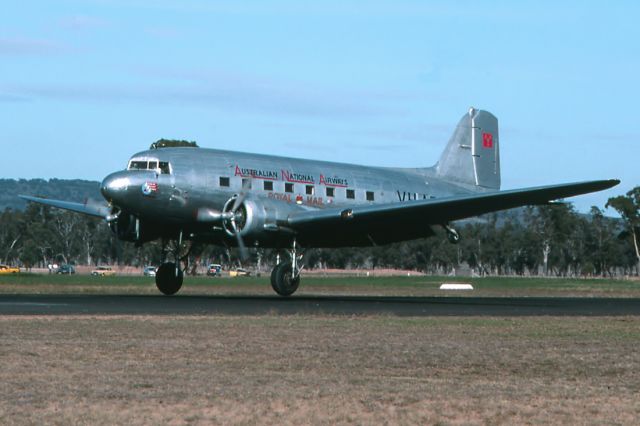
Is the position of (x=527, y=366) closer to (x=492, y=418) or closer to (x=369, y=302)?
(x=492, y=418)

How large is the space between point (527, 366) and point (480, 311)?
13388 millimetres

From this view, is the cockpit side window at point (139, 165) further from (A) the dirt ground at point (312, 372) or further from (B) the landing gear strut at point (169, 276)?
(A) the dirt ground at point (312, 372)

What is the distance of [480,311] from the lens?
101 ft

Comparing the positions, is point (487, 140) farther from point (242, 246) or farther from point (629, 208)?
point (629, 208)

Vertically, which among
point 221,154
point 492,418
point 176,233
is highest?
point 221,154

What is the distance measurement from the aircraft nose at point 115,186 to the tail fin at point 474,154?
16285mm

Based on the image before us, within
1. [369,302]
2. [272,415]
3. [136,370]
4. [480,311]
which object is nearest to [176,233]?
[369,302]

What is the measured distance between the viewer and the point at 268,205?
3688 centimetres

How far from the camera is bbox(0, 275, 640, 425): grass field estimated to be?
12.6 m

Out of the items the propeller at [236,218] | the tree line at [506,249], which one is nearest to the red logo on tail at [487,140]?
the propeller at [236,218]

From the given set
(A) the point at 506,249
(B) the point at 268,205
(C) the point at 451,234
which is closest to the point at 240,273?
(A) the point at 506,249

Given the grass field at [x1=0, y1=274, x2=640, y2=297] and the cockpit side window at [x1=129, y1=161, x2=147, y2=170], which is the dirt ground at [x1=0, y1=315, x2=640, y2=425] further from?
the grass field at [x1=0, y1=274, x2=640, y2=297]

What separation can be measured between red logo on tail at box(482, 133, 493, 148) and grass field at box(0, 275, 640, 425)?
23.6 m

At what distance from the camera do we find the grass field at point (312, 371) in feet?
41.4
